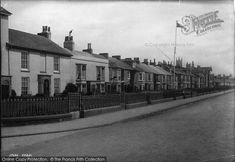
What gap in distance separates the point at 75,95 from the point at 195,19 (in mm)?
7864

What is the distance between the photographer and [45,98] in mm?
10180

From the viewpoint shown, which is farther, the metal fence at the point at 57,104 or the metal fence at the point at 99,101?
the metal fence at the point at 99,101

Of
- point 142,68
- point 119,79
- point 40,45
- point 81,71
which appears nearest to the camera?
point 40,45

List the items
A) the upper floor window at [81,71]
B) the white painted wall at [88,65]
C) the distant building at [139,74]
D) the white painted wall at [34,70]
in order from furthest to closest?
the distant building at [139,74]
the upper floor window at [81,71]
the white painted wall at [88,65]
the white painted wall at [34,70]

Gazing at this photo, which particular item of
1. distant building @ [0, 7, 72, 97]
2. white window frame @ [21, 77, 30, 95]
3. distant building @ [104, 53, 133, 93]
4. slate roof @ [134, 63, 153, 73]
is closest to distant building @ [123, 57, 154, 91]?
slate roof @ [134, 63, 153, 73]

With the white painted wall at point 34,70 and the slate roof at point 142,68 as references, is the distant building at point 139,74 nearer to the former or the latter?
the slate roof at point 142,68

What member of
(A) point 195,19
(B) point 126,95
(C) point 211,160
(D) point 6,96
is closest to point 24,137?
(D) point 6,96

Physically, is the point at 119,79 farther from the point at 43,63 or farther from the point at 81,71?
the point at 43,63

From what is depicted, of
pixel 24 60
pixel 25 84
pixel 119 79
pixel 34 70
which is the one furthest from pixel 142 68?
pixel 24 60

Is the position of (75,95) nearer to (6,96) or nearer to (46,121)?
(46,121)

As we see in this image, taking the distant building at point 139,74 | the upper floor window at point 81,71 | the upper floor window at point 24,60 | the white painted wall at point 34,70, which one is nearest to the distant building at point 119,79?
the distant building at point 139,74

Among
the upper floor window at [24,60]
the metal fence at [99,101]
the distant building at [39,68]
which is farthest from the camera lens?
the metal fence at [99,101]

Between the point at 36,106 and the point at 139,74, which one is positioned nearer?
the point at 36,106

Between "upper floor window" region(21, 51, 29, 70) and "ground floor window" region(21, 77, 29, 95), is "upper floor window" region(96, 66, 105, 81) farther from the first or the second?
"upper floor window" region(21, 51, 29, 70)
